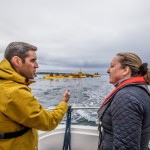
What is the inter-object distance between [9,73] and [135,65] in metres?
1.10

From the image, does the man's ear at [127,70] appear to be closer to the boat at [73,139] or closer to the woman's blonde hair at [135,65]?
the woman's blonde hair at [135,65]

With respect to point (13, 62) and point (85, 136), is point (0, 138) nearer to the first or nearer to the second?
point (13, 62)

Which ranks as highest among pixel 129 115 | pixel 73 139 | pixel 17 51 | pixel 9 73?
pixel 17 51

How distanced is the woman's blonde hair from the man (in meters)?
0.76

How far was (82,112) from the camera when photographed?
7.64 m

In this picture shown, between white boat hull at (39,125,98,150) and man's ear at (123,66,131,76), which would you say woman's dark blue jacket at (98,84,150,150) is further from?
white boat hull at (39,125,98,150)

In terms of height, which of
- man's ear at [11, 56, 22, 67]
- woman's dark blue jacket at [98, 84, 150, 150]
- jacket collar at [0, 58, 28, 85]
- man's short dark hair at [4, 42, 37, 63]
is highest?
man's short dark hair at [4, 42, 37, 63]

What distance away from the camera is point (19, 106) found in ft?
4.86

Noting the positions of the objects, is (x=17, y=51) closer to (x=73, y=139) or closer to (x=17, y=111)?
(x=17, y=111)

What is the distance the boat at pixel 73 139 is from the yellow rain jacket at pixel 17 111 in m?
1.59

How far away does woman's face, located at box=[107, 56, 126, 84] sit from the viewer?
1841 millimetres

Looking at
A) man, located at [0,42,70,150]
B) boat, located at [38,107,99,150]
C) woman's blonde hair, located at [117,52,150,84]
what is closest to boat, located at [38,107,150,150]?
boat, located at [38,107,99,150]

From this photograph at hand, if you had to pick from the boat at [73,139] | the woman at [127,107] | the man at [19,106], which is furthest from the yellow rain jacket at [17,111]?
the boat at [73,139]

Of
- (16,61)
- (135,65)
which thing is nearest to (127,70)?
(135,65)
